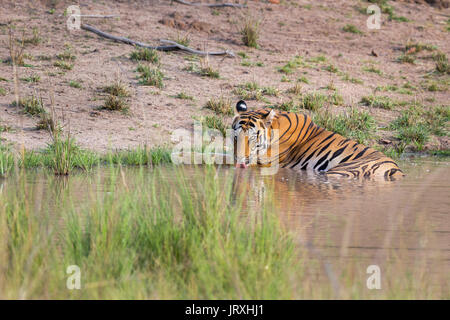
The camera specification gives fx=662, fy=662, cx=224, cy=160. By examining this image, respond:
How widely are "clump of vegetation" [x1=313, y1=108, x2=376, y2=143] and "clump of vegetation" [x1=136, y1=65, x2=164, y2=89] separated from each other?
3048 millimetres

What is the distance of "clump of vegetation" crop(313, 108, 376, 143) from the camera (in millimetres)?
11328

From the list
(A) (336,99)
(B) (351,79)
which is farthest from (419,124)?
(B) (351,79)

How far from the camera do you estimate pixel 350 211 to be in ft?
18.8

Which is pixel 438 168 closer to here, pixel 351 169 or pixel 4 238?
pixel 351 169

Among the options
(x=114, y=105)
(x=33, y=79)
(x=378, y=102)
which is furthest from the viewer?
(x=378, y=102)

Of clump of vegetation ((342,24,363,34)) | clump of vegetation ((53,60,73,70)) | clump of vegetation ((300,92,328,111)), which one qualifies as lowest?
clump of vegetation ((300,92,328,111))

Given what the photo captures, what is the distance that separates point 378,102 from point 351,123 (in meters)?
1.92

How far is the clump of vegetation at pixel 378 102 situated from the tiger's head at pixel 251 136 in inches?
208

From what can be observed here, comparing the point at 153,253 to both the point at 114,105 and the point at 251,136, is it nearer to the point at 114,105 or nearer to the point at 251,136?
the point at 251,136

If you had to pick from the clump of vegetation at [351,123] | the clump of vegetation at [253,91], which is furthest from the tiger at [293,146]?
the clump of vegetation at [253,91]

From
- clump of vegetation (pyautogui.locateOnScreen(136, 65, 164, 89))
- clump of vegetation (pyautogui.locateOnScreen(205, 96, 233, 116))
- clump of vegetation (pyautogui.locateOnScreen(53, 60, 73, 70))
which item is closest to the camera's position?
clump of vegetation (pyautogui.locateOnScreen(205, 96, 233, 116))

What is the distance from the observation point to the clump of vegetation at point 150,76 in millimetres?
12688

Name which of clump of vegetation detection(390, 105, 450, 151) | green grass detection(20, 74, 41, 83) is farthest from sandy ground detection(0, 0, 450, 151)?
clump of vegetation detection(390, 105, 450, 151)

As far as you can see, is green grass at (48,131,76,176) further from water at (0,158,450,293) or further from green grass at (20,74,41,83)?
green grass at (20,74,41,83)
